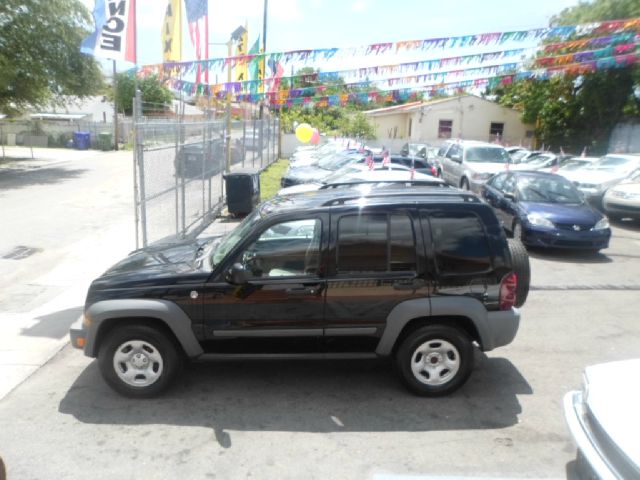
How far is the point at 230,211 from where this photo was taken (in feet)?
45.4

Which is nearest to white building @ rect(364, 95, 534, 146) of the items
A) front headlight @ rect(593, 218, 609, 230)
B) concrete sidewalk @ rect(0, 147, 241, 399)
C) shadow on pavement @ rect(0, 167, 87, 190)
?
shadow on pavement @ rect(0, 167, 87, 190)

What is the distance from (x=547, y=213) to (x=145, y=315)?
27.6 feet

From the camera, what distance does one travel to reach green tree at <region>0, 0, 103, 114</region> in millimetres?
22188

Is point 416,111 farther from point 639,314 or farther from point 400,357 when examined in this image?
point 400,357

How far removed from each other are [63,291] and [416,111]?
36647 millimetres

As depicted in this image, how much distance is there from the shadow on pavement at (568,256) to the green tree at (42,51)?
19789 mm

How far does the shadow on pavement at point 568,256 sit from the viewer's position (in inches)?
413

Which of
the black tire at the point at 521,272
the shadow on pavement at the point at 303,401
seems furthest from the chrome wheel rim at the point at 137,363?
the black tire at the point at 521,272

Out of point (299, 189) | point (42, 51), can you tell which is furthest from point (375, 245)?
point (42, 51)

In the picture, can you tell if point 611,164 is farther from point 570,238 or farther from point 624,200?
point 570,238

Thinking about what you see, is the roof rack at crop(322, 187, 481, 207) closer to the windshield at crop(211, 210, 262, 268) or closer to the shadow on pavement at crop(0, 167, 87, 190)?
the windshield at crop(211, 210, 262, 268)

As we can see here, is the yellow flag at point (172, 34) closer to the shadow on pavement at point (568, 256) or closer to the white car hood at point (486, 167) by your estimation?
the shadow on pavement at point (568, 256)

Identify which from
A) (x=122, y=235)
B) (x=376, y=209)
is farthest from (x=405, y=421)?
(x=122, y=235)

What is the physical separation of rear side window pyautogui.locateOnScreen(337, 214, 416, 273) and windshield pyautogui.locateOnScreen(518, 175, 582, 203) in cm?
754
